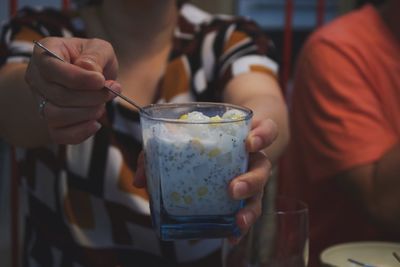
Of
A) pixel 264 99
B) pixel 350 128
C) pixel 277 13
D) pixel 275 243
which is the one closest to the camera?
pixel 275 243

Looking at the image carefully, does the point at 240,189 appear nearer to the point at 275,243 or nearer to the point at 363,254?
the point at 275,243

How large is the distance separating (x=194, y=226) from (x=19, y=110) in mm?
Result: 468

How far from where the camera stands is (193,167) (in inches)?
23.3

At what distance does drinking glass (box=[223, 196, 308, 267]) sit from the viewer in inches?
30.4

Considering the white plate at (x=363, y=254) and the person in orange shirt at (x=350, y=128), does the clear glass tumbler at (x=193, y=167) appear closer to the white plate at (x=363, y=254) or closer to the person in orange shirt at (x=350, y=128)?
the white plate at (x=363, y=254)

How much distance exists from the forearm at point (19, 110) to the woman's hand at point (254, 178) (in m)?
0.41

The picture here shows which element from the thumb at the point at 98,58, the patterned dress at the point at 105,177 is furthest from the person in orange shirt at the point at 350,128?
the thumb at the point at 98,58

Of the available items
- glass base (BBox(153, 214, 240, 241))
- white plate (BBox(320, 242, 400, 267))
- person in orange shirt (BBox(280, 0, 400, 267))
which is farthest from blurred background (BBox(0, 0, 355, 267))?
glass base (BBox(153, 214, 240, 241))

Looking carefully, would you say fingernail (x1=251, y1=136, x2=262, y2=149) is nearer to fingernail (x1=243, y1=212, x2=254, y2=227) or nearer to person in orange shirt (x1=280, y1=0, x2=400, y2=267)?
fingernail (x1=243, y1=212, x2=254, y2=227)

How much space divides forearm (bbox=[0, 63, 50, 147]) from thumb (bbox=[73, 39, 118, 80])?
0.93 ft

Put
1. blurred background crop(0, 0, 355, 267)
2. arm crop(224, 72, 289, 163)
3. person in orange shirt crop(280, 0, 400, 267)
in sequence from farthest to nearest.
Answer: blurred background crop(0, 0, 355, 267) < person in orange shirt crop(280, 0, 400, 267) < arm crop(224, 72, 289, 163)

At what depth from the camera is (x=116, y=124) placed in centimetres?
105

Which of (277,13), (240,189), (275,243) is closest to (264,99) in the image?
(275,243)

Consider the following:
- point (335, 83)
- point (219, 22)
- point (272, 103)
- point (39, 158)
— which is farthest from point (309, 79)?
point (39, 158)
